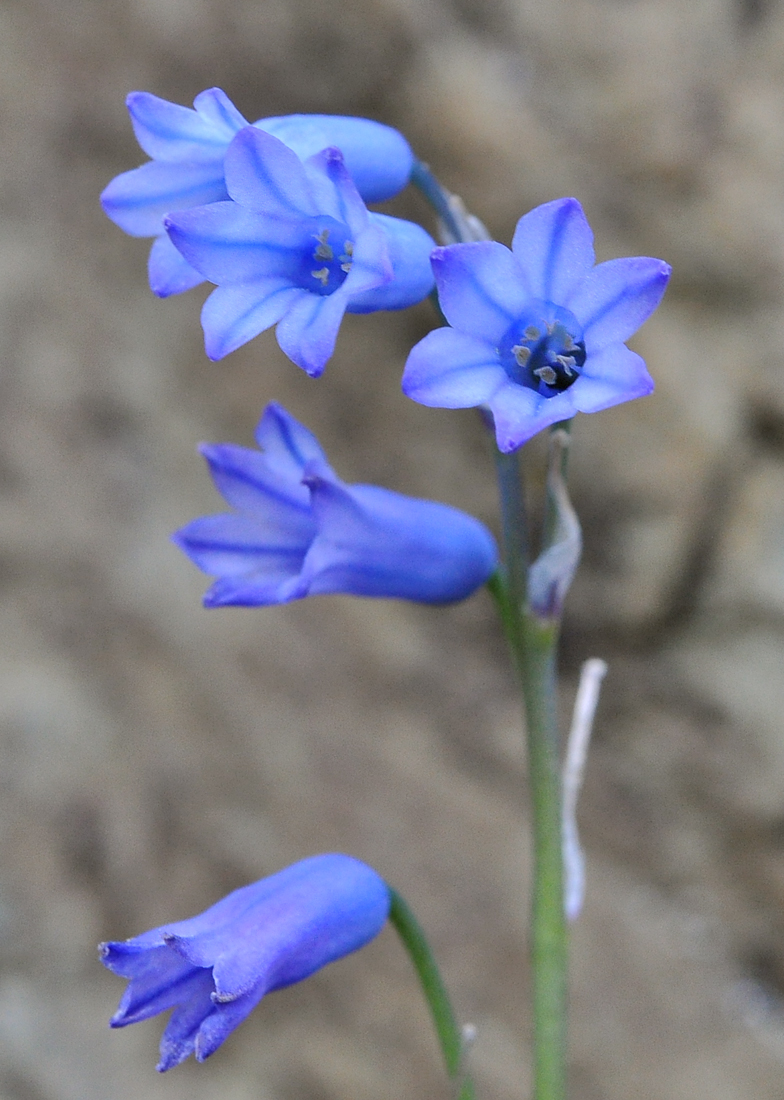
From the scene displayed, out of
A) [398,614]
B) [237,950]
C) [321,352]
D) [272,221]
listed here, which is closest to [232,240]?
[272,221]

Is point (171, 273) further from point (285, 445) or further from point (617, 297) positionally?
point (617, 297)

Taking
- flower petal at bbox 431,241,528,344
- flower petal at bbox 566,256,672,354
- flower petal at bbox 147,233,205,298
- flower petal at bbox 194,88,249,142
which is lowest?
flower petal at bbox 566,256,672,354

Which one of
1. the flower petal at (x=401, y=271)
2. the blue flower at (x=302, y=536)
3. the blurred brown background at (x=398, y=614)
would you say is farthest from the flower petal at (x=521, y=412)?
the blurred brown background at (x=398, y=614)

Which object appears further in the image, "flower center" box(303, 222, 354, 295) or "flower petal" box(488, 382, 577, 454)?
"flower center" box(303, 222, 354, 295)

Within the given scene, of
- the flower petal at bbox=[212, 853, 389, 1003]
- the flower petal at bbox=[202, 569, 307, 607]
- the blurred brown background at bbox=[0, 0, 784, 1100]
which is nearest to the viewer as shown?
the flower petal at bbox=[212, 853, 389, 1003]

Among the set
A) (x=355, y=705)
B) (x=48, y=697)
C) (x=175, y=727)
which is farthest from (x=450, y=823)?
(x=48, y=697)

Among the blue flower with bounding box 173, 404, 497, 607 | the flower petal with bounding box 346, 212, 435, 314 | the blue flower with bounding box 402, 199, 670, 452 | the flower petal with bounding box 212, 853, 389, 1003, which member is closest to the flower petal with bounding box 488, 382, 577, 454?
the blue flower with bounding box 402, 199, 670, 452

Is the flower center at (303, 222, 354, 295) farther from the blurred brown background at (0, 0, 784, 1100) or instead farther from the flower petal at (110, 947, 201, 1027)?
the blurred brown background at (0, 0, 784, 1100)
